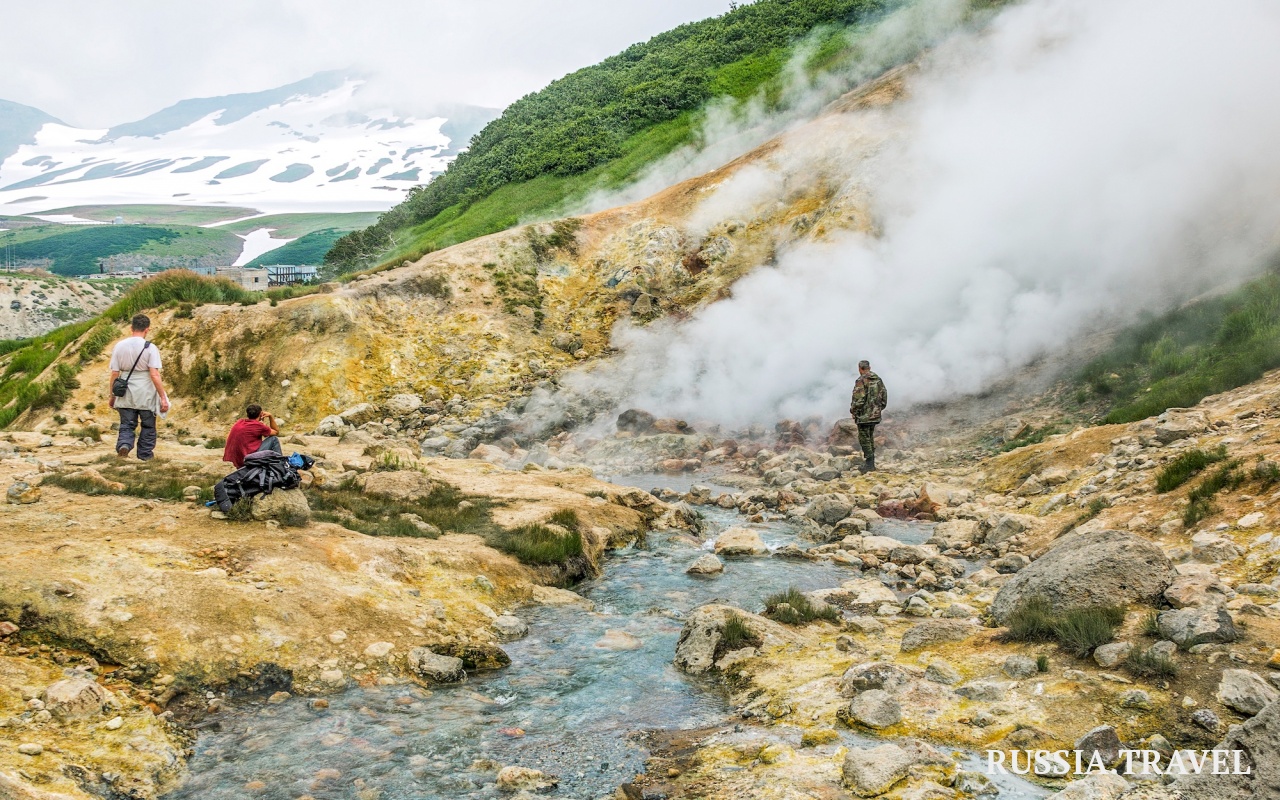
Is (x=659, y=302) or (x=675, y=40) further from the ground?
(x=675, y=40)

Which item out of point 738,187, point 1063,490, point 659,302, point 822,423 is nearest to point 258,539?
point 1063,490

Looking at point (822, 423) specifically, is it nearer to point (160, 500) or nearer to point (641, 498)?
point (641, 498)

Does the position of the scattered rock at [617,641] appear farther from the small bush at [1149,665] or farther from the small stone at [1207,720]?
the small stone at [1207,720]

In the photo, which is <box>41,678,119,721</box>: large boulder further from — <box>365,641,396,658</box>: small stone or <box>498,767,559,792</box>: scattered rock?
<box>498,767,559,792</box>: scattered rock

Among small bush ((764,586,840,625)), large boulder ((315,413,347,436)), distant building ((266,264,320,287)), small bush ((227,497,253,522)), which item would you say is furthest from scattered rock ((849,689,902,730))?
distant building ((266,264,320,287))

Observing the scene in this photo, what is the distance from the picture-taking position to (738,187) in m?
26.5

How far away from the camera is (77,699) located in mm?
4844

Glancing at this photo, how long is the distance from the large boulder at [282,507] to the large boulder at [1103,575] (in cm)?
706

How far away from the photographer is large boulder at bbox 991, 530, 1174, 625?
5824 millimetres

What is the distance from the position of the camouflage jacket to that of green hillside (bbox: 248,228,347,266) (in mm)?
90272

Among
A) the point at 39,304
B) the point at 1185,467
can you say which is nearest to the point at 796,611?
the point at 1185,467

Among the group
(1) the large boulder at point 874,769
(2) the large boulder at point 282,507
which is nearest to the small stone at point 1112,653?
(1) the large boulder at point 874,769

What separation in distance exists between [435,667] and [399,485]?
498cm

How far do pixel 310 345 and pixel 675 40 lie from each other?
3512cm
